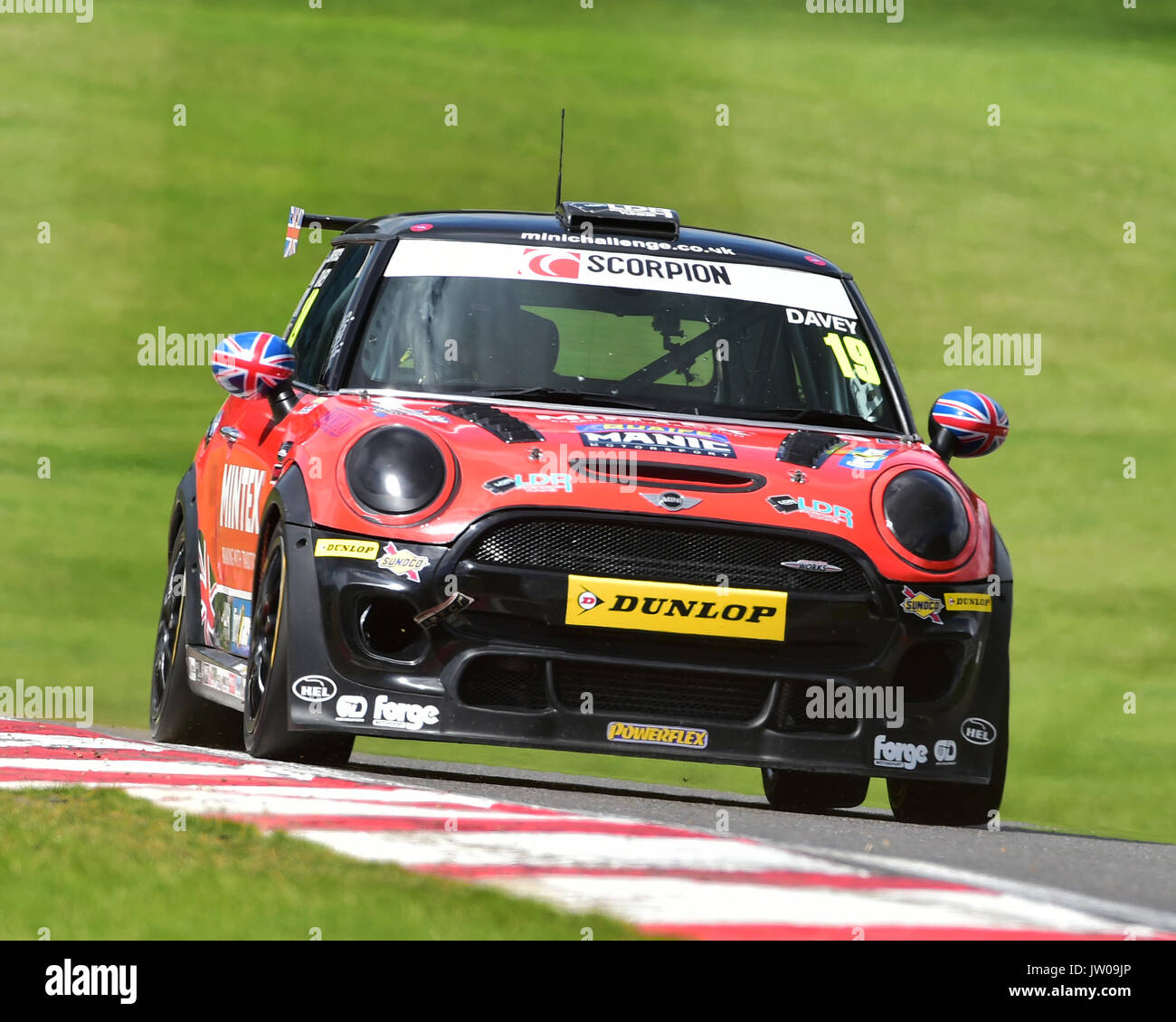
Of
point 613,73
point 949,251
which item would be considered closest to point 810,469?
point 949,251

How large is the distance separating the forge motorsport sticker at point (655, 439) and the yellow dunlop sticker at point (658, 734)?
779mm

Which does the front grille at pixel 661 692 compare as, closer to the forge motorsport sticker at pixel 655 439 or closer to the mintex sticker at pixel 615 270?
the forge motorsport sticker at pixel 655 439

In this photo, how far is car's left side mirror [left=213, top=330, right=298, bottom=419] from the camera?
23.1 feet

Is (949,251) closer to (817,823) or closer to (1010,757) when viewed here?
(1010,757)

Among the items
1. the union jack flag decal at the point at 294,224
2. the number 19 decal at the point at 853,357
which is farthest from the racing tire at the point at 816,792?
the union jack flag decal at the point at 294,224

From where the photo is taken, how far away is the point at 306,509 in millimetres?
6273

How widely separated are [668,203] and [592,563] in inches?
767

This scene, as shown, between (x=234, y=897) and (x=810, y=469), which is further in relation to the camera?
(x=810, y=469)

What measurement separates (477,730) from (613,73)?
2551 cm

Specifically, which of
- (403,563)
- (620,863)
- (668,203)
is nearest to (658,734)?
(403,563)

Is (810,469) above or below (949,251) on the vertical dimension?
below

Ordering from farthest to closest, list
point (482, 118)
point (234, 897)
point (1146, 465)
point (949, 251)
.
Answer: point (482, 118) → point (949, 251) → point (1146, 465) → point (234, 897)

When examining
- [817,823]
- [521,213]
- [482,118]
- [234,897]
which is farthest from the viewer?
[482,118]

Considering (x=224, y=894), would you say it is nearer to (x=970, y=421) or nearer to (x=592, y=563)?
(x=592, y=563)
